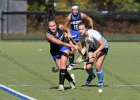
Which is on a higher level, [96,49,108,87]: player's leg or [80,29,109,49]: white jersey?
[80,29,109,49]: white jersey

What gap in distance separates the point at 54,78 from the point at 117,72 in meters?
2.57

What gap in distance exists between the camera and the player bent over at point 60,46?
43.4 ft

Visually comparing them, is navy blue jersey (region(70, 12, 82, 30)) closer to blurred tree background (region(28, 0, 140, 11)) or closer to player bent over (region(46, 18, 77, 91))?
player bent over (region(46, 18, 77, 91))

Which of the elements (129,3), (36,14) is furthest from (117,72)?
(129,3)

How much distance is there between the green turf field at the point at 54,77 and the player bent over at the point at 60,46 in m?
0.31

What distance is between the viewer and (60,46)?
13648 millimetres

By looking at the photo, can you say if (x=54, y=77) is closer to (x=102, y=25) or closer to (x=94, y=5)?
(x=102, y=25)

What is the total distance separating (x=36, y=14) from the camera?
36.3 m

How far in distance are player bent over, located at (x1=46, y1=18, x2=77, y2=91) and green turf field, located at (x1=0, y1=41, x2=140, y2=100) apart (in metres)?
0.31

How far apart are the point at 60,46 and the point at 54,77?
2.75 metres

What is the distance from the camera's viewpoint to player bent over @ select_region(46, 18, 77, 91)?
13234 mm

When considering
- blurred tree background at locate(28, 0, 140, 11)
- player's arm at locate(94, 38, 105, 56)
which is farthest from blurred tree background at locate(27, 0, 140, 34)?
player's arm at locate(94, 38, 105, 56)

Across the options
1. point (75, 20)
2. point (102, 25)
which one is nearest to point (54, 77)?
point (75, 20)

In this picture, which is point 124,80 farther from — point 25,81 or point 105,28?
point 105,28
